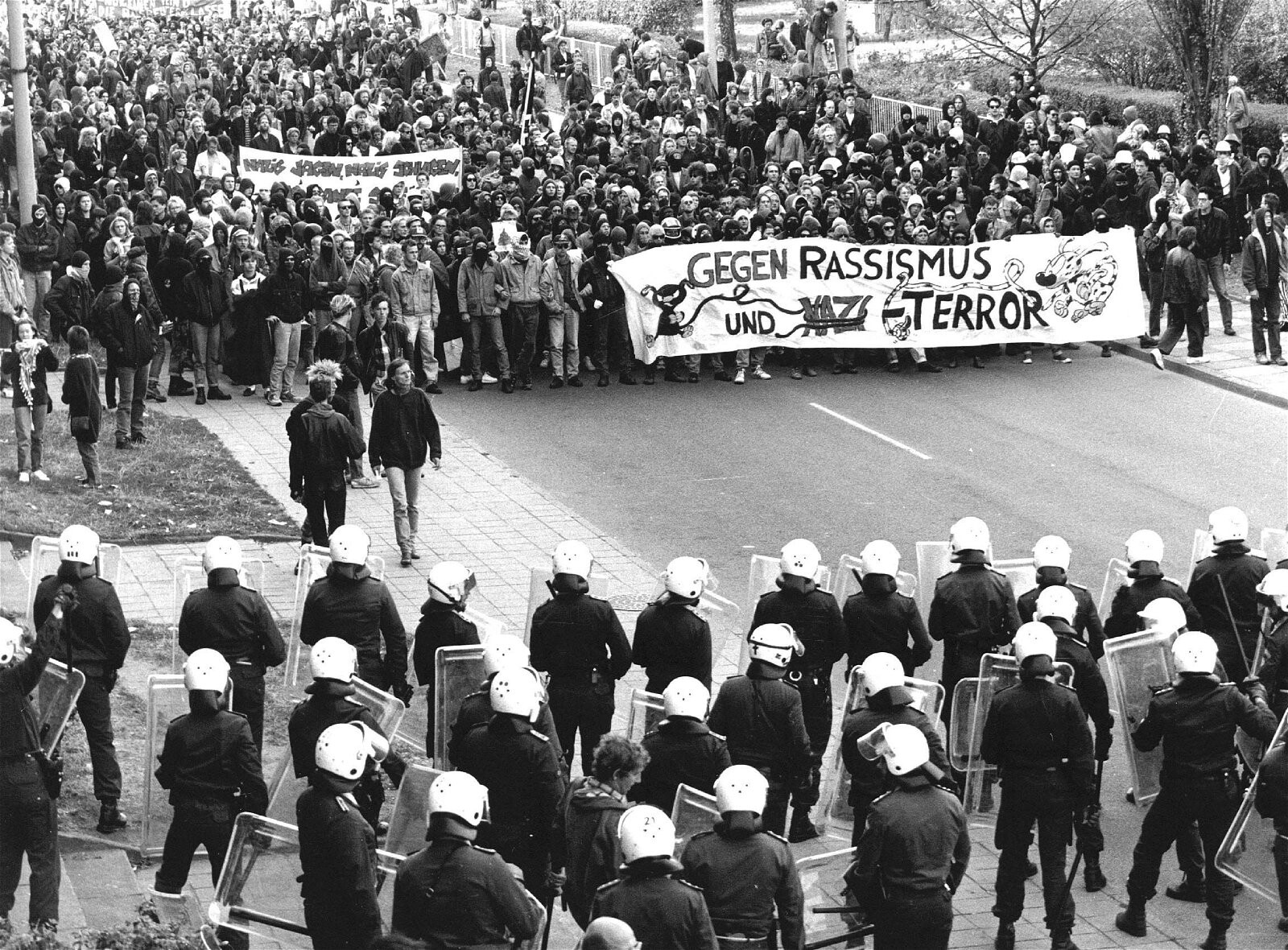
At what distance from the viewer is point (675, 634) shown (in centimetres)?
1002

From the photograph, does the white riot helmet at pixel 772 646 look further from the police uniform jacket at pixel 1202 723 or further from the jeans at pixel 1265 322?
the jeans at pixel 1265 322

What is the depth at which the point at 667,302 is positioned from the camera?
20969 millimetres

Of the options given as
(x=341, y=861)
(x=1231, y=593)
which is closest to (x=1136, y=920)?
(x=1231, y=593)

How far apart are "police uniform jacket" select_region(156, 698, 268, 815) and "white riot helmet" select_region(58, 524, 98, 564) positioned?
1.76 metres

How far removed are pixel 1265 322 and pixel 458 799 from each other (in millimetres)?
16751

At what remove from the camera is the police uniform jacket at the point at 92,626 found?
32.5ft

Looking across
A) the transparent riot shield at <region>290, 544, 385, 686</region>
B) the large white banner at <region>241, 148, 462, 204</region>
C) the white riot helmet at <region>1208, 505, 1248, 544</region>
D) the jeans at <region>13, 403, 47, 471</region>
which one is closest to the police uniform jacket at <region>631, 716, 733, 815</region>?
the transparent riot shield at <region>290, 544, 385, 686</region>

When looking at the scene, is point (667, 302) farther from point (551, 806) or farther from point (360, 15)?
point (360, 15)

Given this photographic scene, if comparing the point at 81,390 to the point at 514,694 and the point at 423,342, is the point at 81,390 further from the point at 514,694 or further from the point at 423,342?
the point at 514,694

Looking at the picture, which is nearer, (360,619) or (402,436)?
(360,619)

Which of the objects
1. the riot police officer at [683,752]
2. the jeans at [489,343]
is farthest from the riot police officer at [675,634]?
the jeans at [489,343]

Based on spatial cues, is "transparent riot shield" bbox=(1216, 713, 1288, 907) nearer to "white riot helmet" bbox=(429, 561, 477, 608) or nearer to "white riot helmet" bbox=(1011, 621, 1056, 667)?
"white riot helmet" bbox=(1011, 621, 1056, 667)

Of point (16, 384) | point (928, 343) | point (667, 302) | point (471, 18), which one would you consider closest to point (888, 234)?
point (928, 343)

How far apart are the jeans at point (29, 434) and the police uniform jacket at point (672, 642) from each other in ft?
26.3
